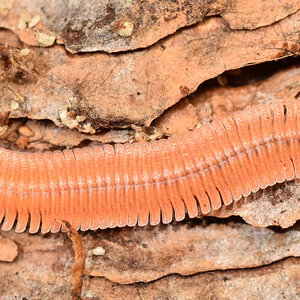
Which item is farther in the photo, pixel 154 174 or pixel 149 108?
pixel 149 108

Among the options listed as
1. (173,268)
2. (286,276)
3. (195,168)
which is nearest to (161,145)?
(195,168)

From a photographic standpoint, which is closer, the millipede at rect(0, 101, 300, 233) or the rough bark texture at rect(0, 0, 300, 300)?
Answer: the millipede at rect(0, 101, 300, 233)

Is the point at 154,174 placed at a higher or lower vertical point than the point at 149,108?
lower

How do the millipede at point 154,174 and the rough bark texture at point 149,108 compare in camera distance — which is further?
the rough bark texture at point 149,108
